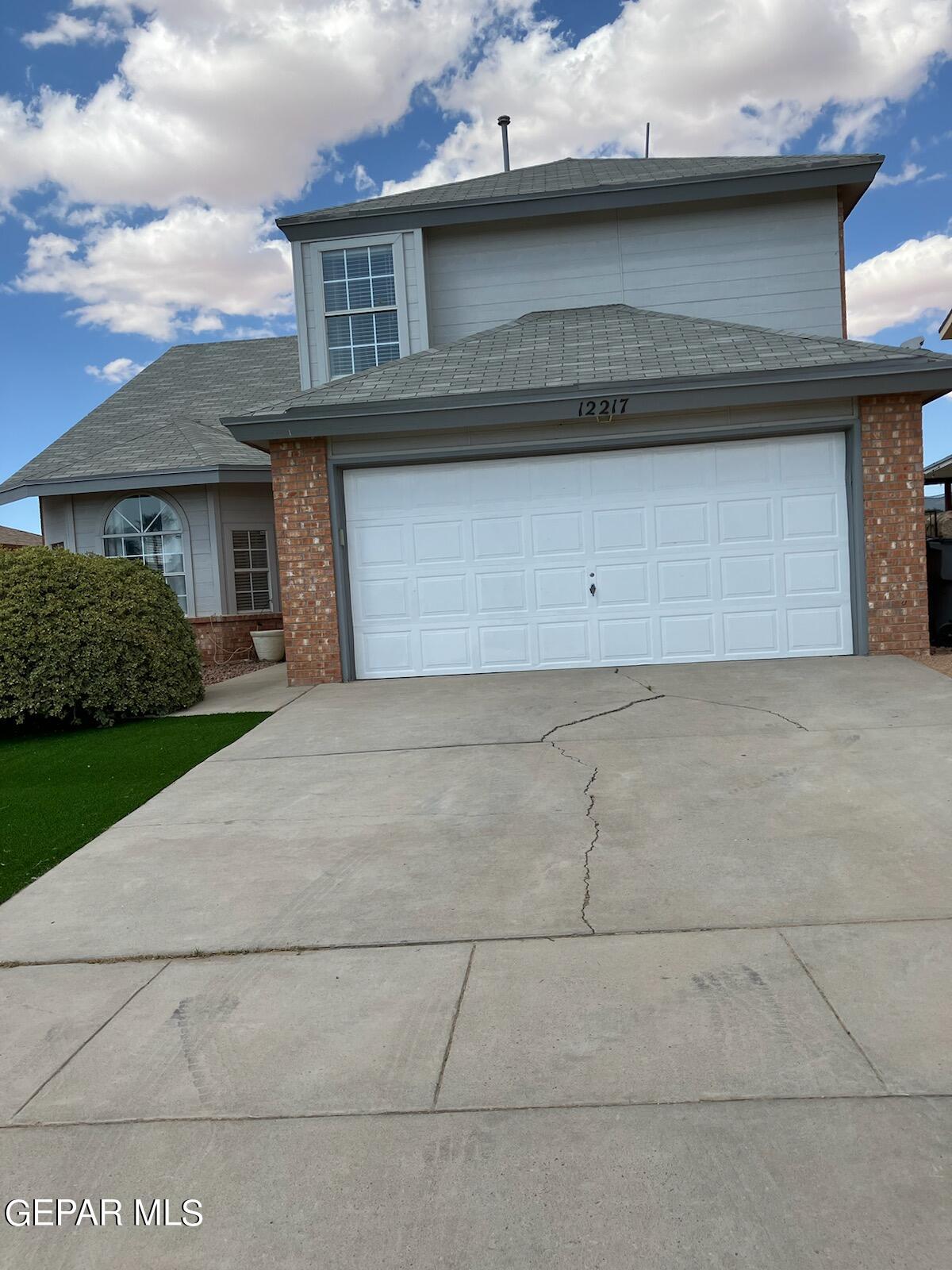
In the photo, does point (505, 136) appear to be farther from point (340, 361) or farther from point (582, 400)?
point (582, 400)

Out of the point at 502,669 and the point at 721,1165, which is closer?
the point at 721,1165

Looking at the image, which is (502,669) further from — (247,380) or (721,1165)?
(247,380)

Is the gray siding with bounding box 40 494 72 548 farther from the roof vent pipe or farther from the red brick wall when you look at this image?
the roof vent pipe

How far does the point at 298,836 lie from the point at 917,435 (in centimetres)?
800

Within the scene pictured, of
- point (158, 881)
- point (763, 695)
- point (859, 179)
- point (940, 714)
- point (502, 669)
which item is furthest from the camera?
point (859, 179)

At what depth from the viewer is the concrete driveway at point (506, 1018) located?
254cm

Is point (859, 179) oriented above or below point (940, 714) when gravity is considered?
above

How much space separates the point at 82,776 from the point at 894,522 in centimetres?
836

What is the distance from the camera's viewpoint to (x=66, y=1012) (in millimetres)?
3920

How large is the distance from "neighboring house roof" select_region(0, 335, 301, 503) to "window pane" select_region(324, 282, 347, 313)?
2.87 m

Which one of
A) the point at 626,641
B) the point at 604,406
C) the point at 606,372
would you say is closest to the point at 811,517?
the point at 626,641

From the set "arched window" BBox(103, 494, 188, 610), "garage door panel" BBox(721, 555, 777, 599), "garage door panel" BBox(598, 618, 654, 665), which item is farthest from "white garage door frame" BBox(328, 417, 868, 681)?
"arched window" BBox(103, 494, 188, 610)

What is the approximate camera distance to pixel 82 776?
803 centimetres

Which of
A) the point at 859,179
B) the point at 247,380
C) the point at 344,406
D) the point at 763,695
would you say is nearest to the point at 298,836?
the point at 763,695
